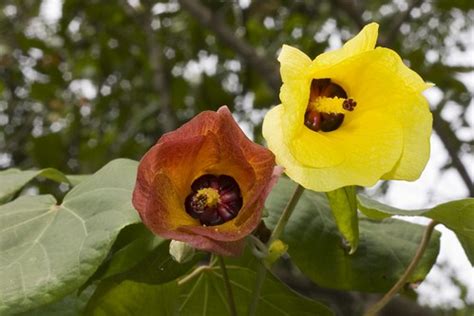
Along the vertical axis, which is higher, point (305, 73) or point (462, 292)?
point (305, 73)

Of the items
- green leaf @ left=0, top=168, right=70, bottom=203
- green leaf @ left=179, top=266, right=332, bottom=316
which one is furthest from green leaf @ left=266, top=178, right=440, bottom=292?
green leaf @ left=0, top=168, right=70, bottom=203

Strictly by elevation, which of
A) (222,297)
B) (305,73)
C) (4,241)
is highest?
(305,73)

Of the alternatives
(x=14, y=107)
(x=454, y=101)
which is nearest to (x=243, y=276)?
(x=454, y=101)

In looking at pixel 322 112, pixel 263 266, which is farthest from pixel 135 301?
pixel 322 112

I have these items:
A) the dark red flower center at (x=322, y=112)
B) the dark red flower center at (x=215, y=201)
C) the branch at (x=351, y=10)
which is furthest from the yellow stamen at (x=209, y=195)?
the branch at (x=351, y=10)

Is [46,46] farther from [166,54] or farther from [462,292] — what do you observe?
[462,292]

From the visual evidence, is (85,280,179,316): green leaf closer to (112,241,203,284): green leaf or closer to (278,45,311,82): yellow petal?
(112,241,203,284): green leaf
